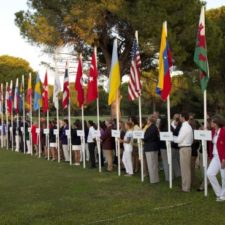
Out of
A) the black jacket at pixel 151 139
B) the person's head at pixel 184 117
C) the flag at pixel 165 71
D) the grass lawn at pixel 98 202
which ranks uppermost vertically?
the flag at pixel 165 71

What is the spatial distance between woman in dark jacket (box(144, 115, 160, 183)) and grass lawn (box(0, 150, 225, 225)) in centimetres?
34

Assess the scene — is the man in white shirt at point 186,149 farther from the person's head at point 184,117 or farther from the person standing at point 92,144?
the person standing at point 92,144

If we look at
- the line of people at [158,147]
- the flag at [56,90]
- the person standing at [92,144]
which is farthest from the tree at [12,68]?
the person standing at [92,144]

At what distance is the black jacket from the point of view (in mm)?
15008

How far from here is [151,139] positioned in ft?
49.3

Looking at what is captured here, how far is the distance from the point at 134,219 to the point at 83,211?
151cm

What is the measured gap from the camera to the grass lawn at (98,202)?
386 inches

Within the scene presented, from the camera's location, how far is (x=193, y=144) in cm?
1375

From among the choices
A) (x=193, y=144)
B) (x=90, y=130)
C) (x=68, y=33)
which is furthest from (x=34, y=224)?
(x=68, y=33)

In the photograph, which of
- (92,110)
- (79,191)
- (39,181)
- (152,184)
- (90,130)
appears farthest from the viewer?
(92,110)

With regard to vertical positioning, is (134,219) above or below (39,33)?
below

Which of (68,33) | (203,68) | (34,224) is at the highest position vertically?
(68,33)

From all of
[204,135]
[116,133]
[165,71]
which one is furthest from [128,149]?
[204,135]

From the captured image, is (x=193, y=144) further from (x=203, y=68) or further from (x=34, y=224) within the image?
(x=34, y=224)
